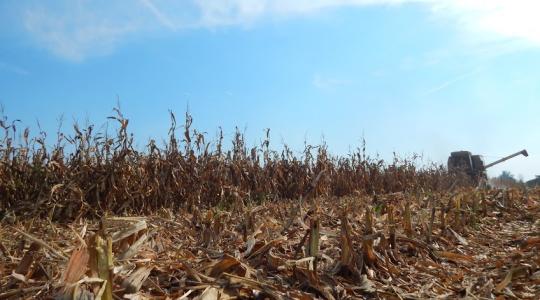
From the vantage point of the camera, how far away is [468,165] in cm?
1980

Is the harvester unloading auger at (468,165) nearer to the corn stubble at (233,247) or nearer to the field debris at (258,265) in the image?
the corn stubble at (233,247)

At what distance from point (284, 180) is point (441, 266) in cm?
794

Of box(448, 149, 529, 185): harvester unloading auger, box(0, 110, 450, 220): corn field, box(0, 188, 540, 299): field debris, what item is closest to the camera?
box(0, 188, 540, 299): field debris

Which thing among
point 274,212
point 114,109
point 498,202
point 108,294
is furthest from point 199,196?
point 108,294

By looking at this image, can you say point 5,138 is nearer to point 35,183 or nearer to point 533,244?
point 35,183

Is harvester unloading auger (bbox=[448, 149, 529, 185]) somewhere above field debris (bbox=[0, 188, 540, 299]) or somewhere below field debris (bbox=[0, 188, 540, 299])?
above

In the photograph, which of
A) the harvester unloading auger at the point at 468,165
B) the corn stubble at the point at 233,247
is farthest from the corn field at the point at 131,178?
the harvester unloading auger at the point at 468,165

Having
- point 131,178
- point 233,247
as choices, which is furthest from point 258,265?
point 131,178

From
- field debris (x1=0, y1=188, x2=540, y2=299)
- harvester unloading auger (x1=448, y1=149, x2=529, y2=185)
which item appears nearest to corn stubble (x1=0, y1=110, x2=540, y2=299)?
field debris (x1=0, y1=188, x2=540, y2=299)

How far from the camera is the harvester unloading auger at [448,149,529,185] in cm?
1927

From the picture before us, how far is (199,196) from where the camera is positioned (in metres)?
8.25

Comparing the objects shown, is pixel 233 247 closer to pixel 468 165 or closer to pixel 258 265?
pixel 258 265

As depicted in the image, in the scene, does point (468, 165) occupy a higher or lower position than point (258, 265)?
higher

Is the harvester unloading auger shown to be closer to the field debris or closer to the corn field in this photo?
the corn field
